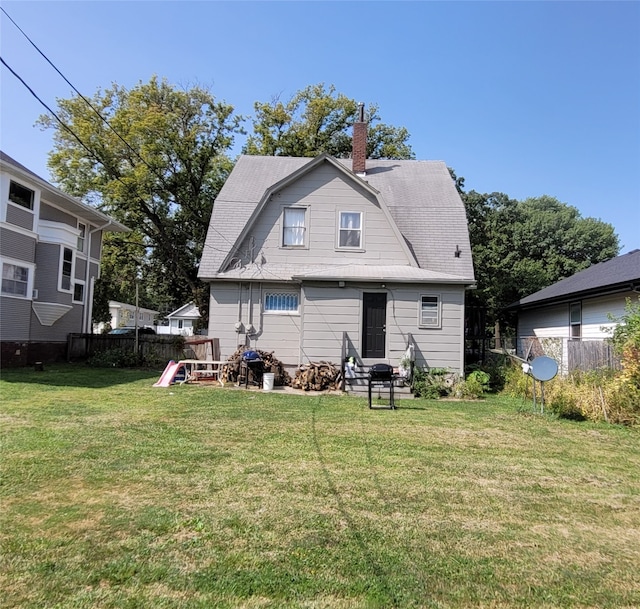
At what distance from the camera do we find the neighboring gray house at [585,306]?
12320 millimetres

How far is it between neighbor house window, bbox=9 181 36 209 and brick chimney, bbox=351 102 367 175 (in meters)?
11.6

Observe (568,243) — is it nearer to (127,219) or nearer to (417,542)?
(127,219)

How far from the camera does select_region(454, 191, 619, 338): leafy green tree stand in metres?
30.3

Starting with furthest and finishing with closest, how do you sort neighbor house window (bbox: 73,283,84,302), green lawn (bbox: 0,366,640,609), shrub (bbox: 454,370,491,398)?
neighbor house window (bbox: 73,283,84,302), shrub (bbox: 454,370,491,398), green lawn (bbox: 0,366,640,609)

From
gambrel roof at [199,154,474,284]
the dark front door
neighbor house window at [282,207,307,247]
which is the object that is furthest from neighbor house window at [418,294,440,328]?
neighbor house window at [282,207,307,247]

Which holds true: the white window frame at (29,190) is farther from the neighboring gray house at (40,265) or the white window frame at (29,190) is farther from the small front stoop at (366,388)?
the small front stoop at (366,388)

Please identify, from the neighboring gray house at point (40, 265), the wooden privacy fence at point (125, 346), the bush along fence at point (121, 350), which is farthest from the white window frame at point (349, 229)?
the neighboring gray house at point (40, 265)

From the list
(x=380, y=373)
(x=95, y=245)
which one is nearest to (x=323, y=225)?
(x=380, y=373)

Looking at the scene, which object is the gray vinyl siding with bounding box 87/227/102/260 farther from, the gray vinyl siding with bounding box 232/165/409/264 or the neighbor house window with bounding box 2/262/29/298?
the gray vinyl siding with bounding box 232/165/409/264

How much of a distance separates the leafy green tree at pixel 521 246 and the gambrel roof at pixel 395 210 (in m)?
12.5

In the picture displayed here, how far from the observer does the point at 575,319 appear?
15.6 meters

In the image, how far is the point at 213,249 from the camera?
14.5 meters

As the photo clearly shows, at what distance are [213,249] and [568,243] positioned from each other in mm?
30207

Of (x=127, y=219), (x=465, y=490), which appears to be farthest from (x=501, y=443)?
(x=127, y=219)
